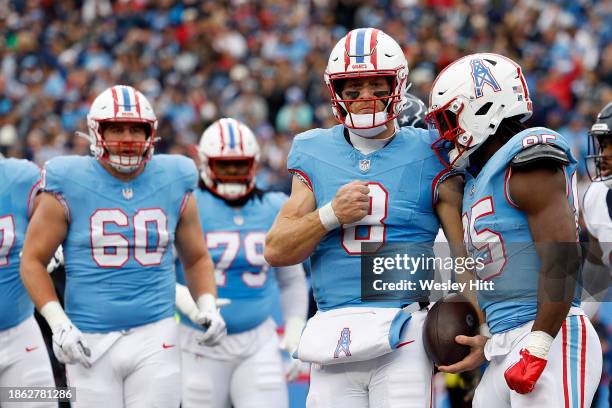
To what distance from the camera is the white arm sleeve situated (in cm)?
591

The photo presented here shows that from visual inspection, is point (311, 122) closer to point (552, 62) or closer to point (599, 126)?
point (552, 62)

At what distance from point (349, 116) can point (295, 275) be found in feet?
7.24

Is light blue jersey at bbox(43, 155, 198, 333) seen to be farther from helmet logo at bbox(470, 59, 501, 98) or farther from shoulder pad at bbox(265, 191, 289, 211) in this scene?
helmet logo at bbox(470, 59, 501, 98)

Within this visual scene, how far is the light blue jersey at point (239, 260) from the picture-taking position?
218 inches

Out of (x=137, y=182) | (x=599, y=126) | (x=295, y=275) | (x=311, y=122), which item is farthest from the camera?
(x=311, y=122)

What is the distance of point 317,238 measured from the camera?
145 inches

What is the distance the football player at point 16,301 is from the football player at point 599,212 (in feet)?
8.04

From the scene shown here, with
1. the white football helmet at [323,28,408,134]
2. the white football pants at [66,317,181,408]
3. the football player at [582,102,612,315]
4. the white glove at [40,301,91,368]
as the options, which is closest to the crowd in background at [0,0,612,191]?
the football player at [582,102,612,315]

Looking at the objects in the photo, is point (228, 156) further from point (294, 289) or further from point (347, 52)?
point (347, 52)

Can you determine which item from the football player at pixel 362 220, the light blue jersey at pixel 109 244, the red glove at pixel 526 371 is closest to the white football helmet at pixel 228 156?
the light blue jersey at pixel 109 244

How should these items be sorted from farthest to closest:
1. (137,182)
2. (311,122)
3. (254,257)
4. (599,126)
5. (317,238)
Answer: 1. (311,122)
2. (254,257)
3. (137,182)
4. (599,126)
5. (317,238)

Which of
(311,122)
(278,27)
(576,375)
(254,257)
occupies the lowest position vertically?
(576,375)

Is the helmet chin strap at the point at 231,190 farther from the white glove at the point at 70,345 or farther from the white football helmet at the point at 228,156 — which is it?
the white glove at the point at 70,345

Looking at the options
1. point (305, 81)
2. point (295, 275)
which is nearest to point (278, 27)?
point (305, 81)
